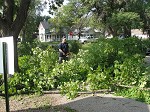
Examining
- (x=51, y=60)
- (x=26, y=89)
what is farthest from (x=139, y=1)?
(x=26, y=89)

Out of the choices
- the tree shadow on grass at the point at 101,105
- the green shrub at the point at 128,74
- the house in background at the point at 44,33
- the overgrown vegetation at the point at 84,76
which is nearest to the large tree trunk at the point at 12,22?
the overgrown vegetation at the point at 84,76

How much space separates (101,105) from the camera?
812cm

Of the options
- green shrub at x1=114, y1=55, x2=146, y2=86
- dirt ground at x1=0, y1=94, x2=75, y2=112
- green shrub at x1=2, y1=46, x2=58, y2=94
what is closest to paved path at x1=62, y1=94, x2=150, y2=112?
dirt ground at x1=0, y1=94, x2=75, y2=112

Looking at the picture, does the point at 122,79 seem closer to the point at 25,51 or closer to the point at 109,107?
the point at 109,107

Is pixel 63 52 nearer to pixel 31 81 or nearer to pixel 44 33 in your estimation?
pixel 31 81

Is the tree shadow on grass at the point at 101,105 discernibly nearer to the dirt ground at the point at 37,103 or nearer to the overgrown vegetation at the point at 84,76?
the dirt ground at the point at 37,103

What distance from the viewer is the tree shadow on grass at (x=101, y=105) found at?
7750mm

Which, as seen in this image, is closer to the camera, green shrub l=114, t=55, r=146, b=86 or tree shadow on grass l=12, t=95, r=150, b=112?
tree shadow on grass l=12, t=95, r=150, b=112

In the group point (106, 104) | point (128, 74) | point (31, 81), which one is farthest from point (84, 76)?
point (106, 104)

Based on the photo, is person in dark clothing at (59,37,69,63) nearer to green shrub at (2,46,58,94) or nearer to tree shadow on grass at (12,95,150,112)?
green shrub at (2,46,58,94)

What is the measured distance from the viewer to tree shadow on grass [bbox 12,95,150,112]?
775 cm

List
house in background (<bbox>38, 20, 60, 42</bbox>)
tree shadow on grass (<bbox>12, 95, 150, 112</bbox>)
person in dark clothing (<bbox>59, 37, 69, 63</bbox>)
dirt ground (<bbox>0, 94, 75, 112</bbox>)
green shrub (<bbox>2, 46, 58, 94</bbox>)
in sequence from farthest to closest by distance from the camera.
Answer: house in background (<bbox>38, 20, 60, 42</bbox>) → person in dark clothing (<bbox>59, 37, 69, 63</bbox>) → green shrub (<bbox>2, 46, 58, 94</bbox>) → dirt ground (<bbox>0, 94, 75, 112</bbox>) → tree shadow on grass (<bbox>12, 95, 150, 112</bbox>)

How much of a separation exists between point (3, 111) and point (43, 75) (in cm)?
297

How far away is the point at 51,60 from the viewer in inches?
521
